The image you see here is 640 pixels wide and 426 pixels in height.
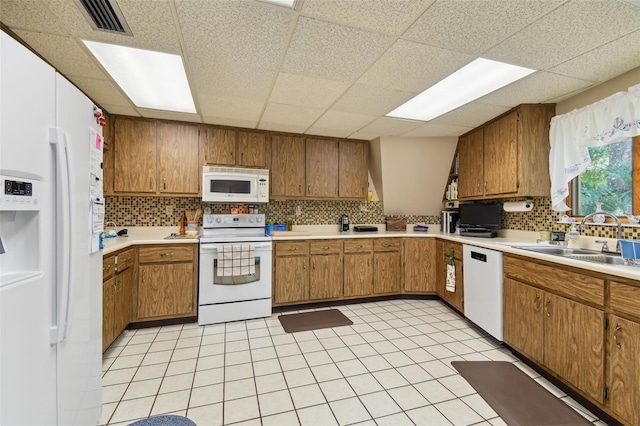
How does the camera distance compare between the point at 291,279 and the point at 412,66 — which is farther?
the point at 291,279

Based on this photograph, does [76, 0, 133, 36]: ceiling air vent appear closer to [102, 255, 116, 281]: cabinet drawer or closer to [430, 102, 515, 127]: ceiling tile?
[102, 255, 116, 281]: cabinet drawer

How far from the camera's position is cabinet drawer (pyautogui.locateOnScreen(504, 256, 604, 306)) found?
1.76 metres

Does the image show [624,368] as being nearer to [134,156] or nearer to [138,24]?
[138,24]

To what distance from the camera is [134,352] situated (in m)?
2.43

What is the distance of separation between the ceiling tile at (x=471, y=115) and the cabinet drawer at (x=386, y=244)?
5.38 ft

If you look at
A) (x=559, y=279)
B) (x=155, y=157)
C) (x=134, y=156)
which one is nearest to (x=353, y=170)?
(x=155, y=157)

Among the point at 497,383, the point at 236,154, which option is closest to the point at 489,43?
the point at 497,383

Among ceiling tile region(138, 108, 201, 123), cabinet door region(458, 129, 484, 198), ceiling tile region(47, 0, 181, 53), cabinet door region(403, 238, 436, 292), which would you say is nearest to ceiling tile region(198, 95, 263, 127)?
ceiling tile region(138, 108, 201, 123)

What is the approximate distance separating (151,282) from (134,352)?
723mm

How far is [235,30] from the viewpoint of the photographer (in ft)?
5.67

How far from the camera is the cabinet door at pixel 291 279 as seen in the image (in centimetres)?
344

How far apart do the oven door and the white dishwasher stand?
2272 mm

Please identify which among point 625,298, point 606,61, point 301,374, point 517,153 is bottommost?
point 301,374

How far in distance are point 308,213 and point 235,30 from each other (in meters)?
2.73
